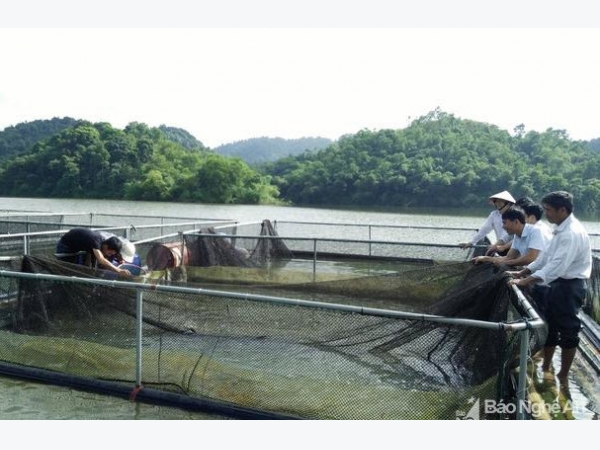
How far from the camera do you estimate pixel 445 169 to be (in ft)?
223

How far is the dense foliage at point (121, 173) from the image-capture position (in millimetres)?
75125

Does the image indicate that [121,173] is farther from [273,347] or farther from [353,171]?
[273,347]

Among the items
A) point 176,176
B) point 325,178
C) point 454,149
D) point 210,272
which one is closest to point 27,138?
point 176,176

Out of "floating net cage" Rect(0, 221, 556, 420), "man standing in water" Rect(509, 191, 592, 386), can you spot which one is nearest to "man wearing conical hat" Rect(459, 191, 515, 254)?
"floating net cage" Rect(0, 221, 556, 420)

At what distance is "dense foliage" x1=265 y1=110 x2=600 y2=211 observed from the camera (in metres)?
59.0

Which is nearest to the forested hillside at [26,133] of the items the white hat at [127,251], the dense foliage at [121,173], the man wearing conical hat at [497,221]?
the dense foliage at [121,173]

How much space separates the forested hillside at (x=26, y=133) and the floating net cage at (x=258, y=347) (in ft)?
427

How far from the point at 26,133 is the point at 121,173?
72.7 metres

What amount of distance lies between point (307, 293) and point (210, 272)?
3379mm

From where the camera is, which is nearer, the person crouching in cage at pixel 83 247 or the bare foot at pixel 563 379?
the bare foot at pixel 563 379

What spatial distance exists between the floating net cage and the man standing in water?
1.48 feet

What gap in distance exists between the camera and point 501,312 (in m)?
5.52

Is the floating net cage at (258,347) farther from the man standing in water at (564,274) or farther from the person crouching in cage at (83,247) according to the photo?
the person crouching in cage at (83,247)

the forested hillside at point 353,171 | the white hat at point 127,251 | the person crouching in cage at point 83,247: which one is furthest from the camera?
the forested hillside at point 353,171
